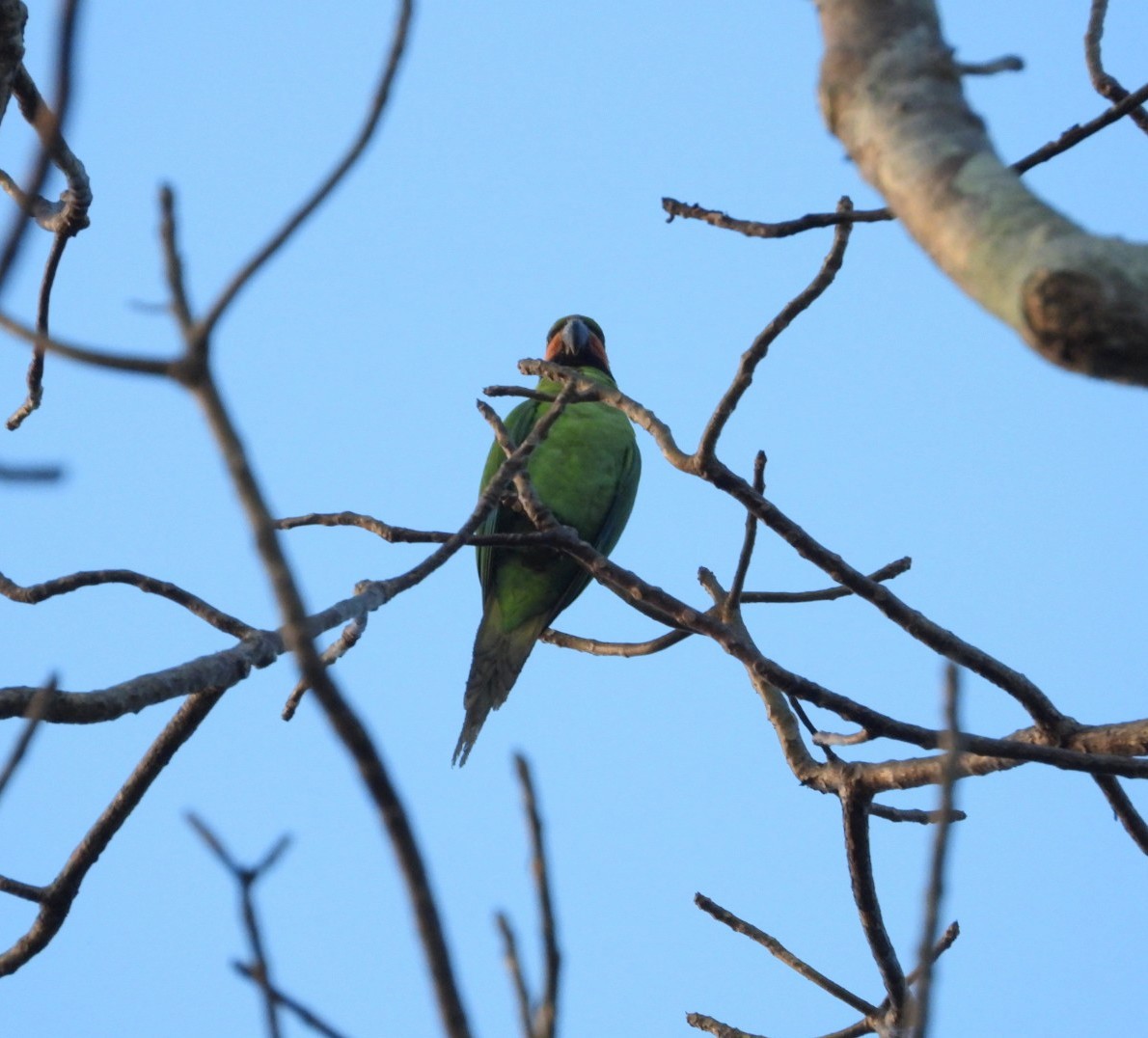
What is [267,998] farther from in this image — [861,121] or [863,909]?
[863,909]

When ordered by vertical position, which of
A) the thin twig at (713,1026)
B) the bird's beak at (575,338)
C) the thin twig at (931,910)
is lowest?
the thin twig at (931,910)

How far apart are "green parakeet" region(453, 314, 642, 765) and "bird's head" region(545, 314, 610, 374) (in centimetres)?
145

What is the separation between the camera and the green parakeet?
5527 millimetres

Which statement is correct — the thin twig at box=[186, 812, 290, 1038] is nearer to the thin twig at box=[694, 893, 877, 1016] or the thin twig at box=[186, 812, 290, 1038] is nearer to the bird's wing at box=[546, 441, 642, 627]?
the thin twig at box=[694, 893, 877, 1016]

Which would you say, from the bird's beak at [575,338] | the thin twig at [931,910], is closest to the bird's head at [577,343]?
the bird's beak at [575,338]

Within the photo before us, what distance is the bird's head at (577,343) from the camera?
7922 mm

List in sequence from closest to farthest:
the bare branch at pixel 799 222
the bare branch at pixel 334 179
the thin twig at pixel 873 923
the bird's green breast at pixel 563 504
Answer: the bare branch at pixel 334 179 → the bare branch at pixel 799 222 → the thin twig at pixel 873 923 → the bird's green breast at pixel 563 504

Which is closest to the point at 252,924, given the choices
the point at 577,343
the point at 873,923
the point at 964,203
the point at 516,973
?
the point at 516,973

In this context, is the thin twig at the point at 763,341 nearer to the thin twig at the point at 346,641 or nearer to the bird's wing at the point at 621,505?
the thin twig at the point at 346,641

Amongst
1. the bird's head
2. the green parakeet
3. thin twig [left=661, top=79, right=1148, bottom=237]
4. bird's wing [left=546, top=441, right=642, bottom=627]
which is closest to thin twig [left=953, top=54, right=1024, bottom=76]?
thin twig [left=661, top=79, right=1148, bottom=237]

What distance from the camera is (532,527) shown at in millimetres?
6152

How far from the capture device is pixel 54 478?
1765 millimetres

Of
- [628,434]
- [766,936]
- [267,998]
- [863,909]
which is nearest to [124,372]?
[267,998]

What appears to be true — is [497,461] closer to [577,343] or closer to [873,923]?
[577,343]
